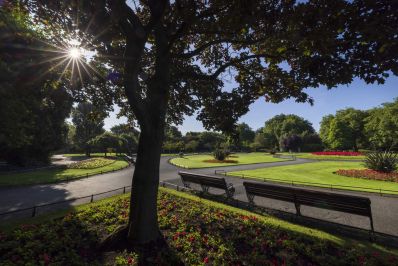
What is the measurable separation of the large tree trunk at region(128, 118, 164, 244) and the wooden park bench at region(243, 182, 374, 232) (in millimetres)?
4867

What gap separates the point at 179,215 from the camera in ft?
25.6

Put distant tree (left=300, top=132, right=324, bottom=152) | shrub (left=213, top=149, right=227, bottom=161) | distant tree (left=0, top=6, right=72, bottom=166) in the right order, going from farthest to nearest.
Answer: distant tree (left=300, top=132, right=324, bottom=152) < shrub (left=213, top=149, right=227, bottom=161) < distant tree (left=0, top=6, right=72, bottom=166)

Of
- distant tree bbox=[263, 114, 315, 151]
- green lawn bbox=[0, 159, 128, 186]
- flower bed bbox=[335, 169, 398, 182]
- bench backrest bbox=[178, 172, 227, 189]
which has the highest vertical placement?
distant tree bbox=[263, 114, 315, 151]

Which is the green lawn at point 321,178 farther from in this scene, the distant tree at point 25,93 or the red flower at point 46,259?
the distant tree at point 25,93

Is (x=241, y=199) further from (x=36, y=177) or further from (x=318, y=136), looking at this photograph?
(x=318, y=136)

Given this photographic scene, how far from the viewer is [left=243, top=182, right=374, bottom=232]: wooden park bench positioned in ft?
20.5

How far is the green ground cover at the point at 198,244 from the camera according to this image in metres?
4.73

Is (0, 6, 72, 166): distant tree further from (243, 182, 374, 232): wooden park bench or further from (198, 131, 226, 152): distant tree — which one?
(198, 131, 226, 152): distant tree

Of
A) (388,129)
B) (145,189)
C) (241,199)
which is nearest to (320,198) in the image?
(241,199)

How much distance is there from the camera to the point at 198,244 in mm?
5504

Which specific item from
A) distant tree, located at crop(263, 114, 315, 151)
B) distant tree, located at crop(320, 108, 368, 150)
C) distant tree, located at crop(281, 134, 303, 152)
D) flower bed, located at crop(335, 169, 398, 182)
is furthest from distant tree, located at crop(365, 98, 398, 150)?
flower bed, located at crop(335, 169, 398, 182)

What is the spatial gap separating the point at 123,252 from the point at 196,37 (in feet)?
26.1

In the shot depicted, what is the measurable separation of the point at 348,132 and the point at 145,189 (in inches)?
2971

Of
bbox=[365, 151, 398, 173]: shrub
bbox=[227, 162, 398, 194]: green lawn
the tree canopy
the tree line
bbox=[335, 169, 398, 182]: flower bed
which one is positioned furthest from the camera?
the tree line
